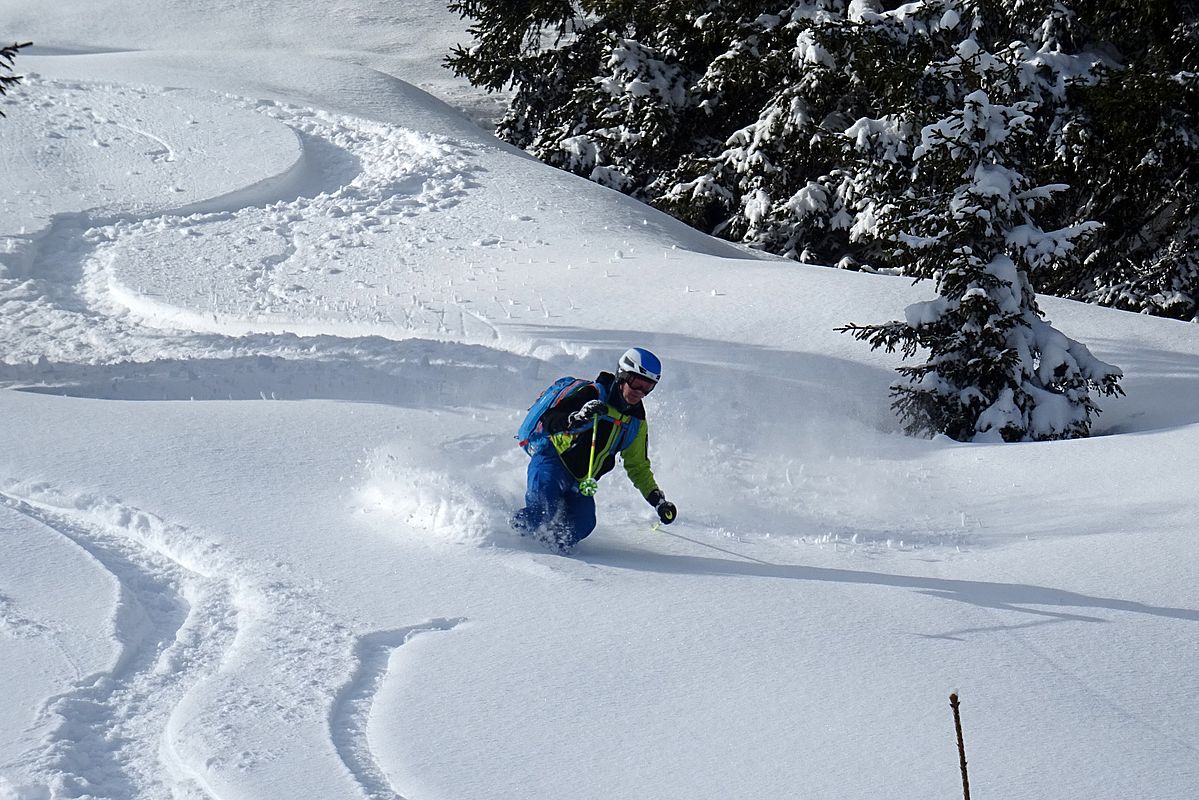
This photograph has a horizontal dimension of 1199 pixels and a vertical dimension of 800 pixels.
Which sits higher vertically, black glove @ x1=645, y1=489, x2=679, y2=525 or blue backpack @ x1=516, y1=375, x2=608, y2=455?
blue backpack @ x1=516, y1=375, x2=608, y2=455

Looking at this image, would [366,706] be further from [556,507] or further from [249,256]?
[249,256]

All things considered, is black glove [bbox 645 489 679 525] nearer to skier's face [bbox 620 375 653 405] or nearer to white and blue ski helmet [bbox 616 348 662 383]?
skier's face [bbox 620 375 653 405]

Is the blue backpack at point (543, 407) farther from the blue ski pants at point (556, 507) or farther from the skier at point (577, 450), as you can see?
the blue ski pants at point (556, 507)

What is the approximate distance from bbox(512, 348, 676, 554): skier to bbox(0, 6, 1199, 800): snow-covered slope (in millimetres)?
220

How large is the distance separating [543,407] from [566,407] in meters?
0.15

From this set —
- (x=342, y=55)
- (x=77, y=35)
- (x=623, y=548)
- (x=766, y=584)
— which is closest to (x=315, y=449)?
(x=623, y=548)

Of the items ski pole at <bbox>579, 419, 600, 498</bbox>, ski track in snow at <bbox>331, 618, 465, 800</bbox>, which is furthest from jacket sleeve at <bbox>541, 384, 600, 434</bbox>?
ski track in snow at <bbox>331, 618, 465, 800</bbox>

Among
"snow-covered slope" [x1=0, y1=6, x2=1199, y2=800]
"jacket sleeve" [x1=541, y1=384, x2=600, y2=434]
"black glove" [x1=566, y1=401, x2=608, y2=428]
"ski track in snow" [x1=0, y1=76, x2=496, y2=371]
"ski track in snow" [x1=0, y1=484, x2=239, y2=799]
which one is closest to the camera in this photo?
"ski track in snow" [x1=0, y1=484, x2=239, y2=799]

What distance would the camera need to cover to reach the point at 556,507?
22.9 ft

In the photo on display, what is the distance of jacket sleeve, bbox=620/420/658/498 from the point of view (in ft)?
23.5

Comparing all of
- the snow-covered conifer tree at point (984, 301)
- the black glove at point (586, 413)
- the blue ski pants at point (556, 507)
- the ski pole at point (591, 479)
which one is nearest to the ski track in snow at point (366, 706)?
the blue ski pants at point (556, 507)

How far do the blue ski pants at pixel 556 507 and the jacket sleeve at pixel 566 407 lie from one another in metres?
0.17

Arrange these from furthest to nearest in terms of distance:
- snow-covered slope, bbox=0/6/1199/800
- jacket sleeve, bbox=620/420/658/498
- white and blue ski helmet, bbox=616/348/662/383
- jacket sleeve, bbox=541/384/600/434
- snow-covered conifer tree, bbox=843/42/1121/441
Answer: snow-covered conifer tree, bbox=843/42/1121/441 < jacket sleeve, bbox=620/420/658/498 < jacket sleeve, bbox=541/384/600/434 < white and blue ski helmet, bbox=616/348/662/383 < snow-covered slope, bbox=0/6/1199/800

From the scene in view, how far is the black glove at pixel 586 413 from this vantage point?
22.7 feet
